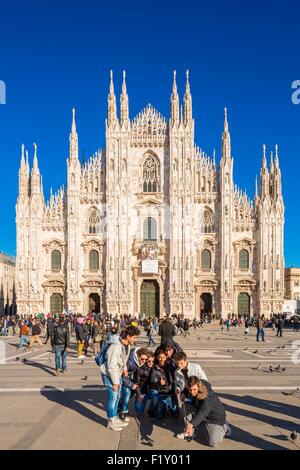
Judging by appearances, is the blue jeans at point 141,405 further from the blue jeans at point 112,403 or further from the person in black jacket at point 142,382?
the blue jeans at point 112,403

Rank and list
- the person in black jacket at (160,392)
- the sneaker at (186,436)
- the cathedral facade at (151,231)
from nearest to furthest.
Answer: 1. the sneaker at (186,436)
2. the person in black jacket at (160,392)
3. the cathedral facade at (151,231)

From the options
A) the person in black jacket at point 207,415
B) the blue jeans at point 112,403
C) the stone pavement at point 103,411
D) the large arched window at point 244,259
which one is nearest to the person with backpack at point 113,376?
the blue jeans at point 112,403

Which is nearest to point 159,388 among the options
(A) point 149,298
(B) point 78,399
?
(B) point 78,399

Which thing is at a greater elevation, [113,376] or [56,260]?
[56,260]

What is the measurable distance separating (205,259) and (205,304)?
4343 mm

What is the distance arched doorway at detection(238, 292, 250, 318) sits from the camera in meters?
47.8

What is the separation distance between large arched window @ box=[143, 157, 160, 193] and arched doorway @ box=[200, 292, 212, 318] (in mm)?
11118

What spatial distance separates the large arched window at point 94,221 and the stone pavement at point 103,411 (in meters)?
32.2

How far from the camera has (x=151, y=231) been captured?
47688 mm

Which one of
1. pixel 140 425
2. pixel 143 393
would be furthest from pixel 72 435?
pixel 143 393

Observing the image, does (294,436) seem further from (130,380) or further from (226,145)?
(226,145)

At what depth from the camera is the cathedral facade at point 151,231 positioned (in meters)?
46.8

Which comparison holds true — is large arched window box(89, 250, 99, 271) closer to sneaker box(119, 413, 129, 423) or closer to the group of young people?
the group of young people
